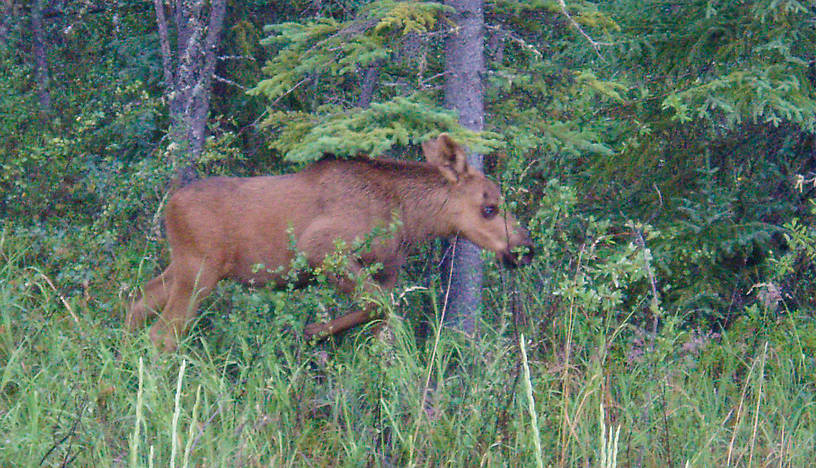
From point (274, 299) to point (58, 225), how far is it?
14.4 ft

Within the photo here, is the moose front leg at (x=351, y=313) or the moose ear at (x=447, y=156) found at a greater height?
the moose ear at (x=447, y=156)

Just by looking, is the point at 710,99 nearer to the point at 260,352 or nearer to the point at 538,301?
the point at 538,301

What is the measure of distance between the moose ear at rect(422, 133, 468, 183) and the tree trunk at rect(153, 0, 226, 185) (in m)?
2.55

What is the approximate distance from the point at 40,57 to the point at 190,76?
11.0 feet

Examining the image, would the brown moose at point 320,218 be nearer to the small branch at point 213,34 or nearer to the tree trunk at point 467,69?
the tree trunk at point 467,69

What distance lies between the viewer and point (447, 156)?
746 centimetres

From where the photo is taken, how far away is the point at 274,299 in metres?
6.16

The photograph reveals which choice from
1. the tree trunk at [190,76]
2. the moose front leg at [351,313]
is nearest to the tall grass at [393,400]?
the moose front leg at [351,313]

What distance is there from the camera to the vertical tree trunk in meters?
11.7

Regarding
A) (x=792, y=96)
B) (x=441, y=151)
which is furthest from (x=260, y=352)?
(x=792, y=96)

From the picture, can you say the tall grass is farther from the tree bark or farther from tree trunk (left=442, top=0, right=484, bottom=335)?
the tree bark

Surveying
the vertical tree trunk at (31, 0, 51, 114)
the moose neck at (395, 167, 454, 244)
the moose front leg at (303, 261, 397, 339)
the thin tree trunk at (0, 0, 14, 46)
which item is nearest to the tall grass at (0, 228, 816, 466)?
the moose front leg at (303, 261, 397, 339)

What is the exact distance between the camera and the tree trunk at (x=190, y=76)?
912cm

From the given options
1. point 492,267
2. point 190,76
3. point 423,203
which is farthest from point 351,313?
point 190,76
